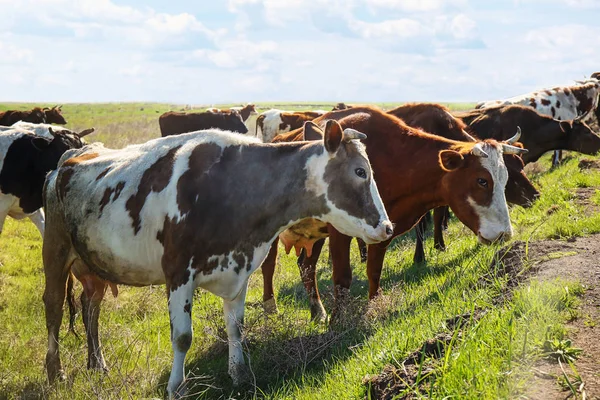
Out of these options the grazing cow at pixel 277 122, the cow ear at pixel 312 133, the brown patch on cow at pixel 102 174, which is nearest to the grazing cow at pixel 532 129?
the grazing cow at pixel 277 122

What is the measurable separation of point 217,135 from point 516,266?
10.4 feet

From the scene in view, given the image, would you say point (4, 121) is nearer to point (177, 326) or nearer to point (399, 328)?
point (177, 326)

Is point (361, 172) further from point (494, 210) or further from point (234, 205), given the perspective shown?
point (494, 210)

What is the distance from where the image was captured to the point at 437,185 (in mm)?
7906

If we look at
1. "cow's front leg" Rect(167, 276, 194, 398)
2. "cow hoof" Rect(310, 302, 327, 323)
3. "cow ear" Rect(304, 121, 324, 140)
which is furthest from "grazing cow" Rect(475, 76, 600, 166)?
"cow's front leg" Rect(167, 276, 194, 398)

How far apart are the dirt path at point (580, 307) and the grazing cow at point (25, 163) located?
6969mm

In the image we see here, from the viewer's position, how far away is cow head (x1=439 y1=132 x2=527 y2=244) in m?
7.52

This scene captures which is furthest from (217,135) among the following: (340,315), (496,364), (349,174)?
(496,364)

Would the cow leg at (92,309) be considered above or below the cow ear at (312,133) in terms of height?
below

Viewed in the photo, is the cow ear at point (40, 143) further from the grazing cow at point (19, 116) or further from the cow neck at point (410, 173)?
the grazing cow at point (19, 116)

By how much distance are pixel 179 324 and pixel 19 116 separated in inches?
651

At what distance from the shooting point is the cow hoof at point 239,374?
6.26 m

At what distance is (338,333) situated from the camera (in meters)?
6.43

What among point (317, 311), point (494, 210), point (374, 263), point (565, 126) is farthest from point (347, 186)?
point (565, 126)
